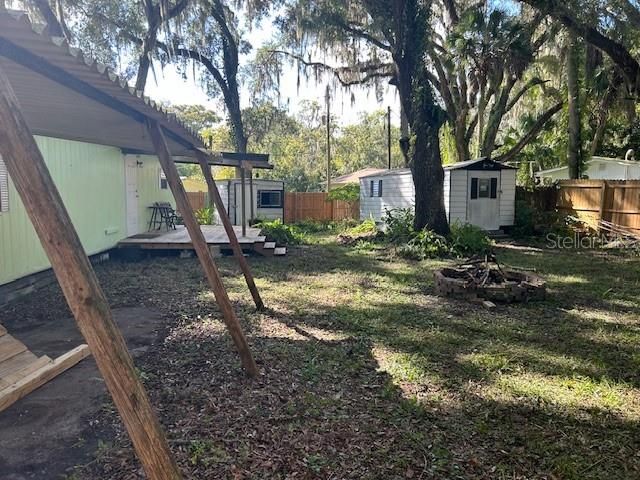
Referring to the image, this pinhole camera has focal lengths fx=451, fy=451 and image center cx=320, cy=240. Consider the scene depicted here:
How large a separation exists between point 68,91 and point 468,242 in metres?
9.37

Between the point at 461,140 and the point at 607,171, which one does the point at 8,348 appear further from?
the point at 607,171

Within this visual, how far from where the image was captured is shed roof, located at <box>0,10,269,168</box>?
1921 mm

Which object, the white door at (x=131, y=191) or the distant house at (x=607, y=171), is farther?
the distant house at (x=607, y=171)

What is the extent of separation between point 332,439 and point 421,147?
31.2 feet

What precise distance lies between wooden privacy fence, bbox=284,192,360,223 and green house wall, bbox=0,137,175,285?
917 cm

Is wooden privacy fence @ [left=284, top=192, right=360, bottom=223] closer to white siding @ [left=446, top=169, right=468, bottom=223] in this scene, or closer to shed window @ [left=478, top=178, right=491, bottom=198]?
white siding @ [left=446, top=169, right=468, bottom=223]

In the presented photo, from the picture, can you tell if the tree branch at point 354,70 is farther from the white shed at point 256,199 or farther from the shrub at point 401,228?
the shrub at point 401,228

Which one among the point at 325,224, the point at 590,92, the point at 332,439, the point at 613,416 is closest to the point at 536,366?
the point at 613,416

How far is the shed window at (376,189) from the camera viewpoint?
16.9 meters

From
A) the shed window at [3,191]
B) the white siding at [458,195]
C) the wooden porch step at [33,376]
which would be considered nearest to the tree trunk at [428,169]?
the white siding at [458,195]

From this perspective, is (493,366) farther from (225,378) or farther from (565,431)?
(225,378)

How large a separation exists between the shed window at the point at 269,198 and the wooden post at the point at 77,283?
16.1 m

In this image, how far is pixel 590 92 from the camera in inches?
546

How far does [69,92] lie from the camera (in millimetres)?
3129
